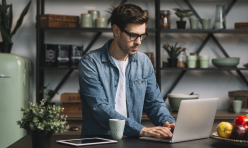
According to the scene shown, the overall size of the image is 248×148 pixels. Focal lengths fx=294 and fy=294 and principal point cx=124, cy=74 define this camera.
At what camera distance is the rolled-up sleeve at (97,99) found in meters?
1.58

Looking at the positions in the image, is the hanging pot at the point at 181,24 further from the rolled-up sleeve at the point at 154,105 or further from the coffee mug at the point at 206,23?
the rolled-up sleeve at the point at 154,105

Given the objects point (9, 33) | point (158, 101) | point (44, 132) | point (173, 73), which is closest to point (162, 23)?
point (173, 73)

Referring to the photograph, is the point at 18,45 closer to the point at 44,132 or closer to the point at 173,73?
the point at 173,73

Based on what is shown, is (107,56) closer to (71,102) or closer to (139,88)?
(139,88)

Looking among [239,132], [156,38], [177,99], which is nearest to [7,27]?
[156,38]

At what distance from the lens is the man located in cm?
180

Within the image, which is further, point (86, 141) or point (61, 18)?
point (61, 18)

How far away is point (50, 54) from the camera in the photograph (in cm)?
317

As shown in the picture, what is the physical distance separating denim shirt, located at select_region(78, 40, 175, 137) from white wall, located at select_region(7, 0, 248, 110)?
1.52 metres

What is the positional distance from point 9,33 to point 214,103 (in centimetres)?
249

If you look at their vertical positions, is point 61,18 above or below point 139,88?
above

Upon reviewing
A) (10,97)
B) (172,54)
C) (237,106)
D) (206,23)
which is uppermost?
(206,23)

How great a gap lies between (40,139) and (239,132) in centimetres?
85

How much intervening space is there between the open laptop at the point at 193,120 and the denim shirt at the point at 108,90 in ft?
1.03
